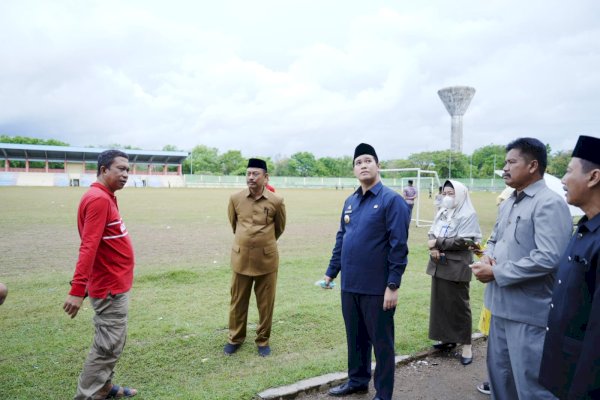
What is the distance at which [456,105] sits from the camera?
99.6m

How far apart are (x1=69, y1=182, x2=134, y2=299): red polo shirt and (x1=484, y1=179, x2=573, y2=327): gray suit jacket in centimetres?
298

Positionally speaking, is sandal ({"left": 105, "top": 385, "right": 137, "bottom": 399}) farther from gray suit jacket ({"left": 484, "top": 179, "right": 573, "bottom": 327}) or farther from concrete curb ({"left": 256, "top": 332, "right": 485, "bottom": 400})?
gray suit jacket ({"left": 484, "top": 179, "right": 573, "bottom": 327})

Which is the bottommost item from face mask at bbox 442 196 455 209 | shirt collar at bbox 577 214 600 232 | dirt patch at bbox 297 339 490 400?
dirt patch at bbox 297 339 490 400

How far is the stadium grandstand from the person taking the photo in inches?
2403

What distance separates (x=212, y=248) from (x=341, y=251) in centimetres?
791

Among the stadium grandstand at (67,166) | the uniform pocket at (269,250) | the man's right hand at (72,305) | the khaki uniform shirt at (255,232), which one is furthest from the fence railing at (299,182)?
the man's right hand at (72,305)

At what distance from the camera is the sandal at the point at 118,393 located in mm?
3615

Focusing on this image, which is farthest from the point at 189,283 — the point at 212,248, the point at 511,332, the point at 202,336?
the point at 511,332

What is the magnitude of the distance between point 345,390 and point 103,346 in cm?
213

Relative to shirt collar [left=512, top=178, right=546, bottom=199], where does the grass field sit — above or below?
below

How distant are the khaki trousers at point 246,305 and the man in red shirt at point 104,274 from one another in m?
1.34

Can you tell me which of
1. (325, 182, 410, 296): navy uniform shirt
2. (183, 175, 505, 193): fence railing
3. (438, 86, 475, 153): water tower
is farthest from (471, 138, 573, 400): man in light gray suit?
(438, 86, 475, 153): water tower

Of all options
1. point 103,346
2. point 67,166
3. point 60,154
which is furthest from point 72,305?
point 67,166

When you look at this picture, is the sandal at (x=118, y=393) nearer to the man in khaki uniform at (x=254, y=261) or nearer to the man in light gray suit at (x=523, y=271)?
the man in khaki uniform at (x=254, y=261)
